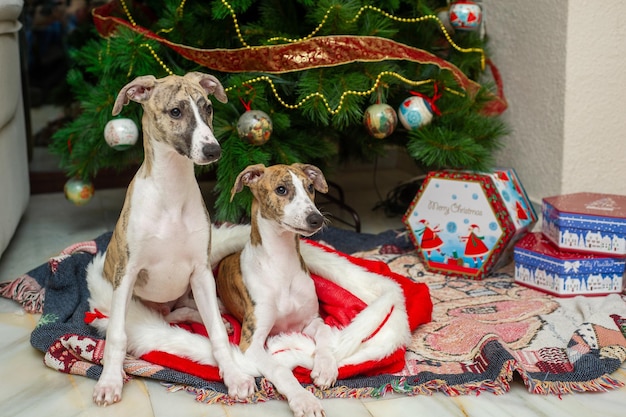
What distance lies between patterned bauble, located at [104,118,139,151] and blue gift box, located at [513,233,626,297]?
1.40 meters

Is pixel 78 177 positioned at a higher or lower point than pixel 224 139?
lower

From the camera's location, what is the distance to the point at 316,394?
1.63 m

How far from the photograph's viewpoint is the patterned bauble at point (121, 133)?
2.45 m

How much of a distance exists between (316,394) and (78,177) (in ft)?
5.25

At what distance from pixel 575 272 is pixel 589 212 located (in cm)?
19

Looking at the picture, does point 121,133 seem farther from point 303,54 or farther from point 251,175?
point 251,175

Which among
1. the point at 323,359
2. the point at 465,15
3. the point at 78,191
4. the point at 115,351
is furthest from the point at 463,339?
the point at 78,191

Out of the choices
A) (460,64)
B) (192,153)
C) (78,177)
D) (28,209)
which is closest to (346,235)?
(460,64)

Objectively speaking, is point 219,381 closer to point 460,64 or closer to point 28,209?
point 460,64

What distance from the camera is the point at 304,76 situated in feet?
7.95

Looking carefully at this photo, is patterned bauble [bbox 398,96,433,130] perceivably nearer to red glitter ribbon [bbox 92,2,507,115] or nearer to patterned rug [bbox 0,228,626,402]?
red glitter ribbon [bbox 92,2,507,115]

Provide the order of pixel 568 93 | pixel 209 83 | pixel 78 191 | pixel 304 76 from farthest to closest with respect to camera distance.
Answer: pixel 78 191
pixel 568 93
pixel 304 76
pixel 209 83

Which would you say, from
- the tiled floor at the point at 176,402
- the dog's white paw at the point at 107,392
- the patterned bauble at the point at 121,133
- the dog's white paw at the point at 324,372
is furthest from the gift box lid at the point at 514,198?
the dog's white paw at the point at 107,392

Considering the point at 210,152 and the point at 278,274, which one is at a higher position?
the point at 210,152
